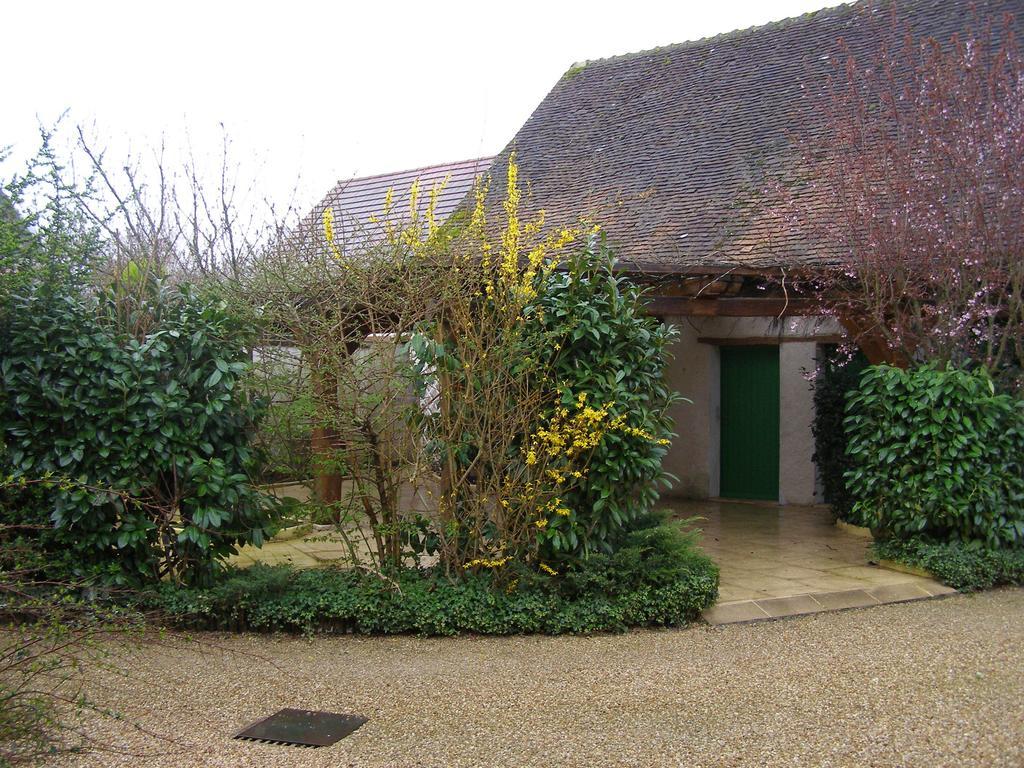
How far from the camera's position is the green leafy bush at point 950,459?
291 inches

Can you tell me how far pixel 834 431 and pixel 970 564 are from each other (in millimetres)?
3003

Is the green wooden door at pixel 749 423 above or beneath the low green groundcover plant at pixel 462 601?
above

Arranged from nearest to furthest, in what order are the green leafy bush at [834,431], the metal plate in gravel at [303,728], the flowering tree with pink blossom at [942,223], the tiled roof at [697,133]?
1. the metal plate in gravel at [303,728]
2. the flowering tree with pink blossom at [942,223]
3. the tiled roof at [697,133]
4. the green leafy bush at [834,431]

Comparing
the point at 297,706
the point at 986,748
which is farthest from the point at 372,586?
the point at 986,748

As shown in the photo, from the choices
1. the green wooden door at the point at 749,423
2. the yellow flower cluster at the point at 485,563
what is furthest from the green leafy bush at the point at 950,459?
the green wooden door at the point at 749,423

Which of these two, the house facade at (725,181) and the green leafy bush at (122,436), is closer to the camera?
the green leafy bush at (122,436)

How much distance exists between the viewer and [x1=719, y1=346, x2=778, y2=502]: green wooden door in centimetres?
1233

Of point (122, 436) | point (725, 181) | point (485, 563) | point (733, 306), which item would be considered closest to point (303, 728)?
point (485, 563)

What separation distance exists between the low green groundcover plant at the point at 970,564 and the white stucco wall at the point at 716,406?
409 centimetres

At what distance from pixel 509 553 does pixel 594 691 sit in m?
1.63

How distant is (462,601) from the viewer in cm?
601

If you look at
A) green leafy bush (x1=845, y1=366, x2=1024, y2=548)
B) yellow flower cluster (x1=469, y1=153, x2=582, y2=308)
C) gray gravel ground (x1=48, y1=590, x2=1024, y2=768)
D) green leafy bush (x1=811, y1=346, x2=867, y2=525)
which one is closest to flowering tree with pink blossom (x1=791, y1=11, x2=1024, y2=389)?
green leafy bush (x1=845, y1=366, x2=1024, y2=548)

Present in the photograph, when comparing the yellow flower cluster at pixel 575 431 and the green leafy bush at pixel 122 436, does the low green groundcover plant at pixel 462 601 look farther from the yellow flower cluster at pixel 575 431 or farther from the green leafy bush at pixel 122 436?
the yellow flower cluster at pixel 575 431

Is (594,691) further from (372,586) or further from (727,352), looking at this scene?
(727,352)
